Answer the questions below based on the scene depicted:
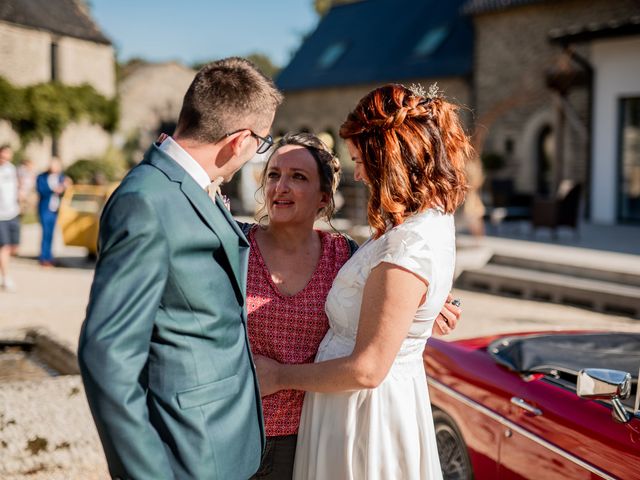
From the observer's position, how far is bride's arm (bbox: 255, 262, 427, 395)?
6.81 ft

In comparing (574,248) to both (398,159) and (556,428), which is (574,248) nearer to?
(556,428)

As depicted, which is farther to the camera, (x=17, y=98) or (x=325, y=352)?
(x=17, y=98)

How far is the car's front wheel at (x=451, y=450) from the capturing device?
3.54 meters

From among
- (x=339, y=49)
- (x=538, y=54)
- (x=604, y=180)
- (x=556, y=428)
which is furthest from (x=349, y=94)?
(x=556, y=428)

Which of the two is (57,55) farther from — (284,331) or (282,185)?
(284,331)

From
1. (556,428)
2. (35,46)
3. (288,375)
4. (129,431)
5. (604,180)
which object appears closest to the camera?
(129,431)

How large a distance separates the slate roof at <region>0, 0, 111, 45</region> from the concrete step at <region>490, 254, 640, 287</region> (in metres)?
25.6

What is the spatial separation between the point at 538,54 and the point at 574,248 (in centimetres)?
1094

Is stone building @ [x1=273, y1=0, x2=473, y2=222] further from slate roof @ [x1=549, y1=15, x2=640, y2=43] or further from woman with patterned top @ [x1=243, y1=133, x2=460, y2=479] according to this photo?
woman with patterned top @ [x1=243, y1=133, x2=460, y2=479]

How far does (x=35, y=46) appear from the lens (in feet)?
102

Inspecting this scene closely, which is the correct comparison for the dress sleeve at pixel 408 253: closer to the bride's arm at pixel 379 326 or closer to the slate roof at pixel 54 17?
the bride's arm at pixel 379 326

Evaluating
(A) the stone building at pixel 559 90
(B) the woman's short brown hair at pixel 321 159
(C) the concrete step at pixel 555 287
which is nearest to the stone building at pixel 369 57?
(A) the stone building at pixel 559 90

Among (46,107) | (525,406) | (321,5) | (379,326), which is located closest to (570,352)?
(525,406)

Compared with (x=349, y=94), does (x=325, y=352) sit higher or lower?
lower
